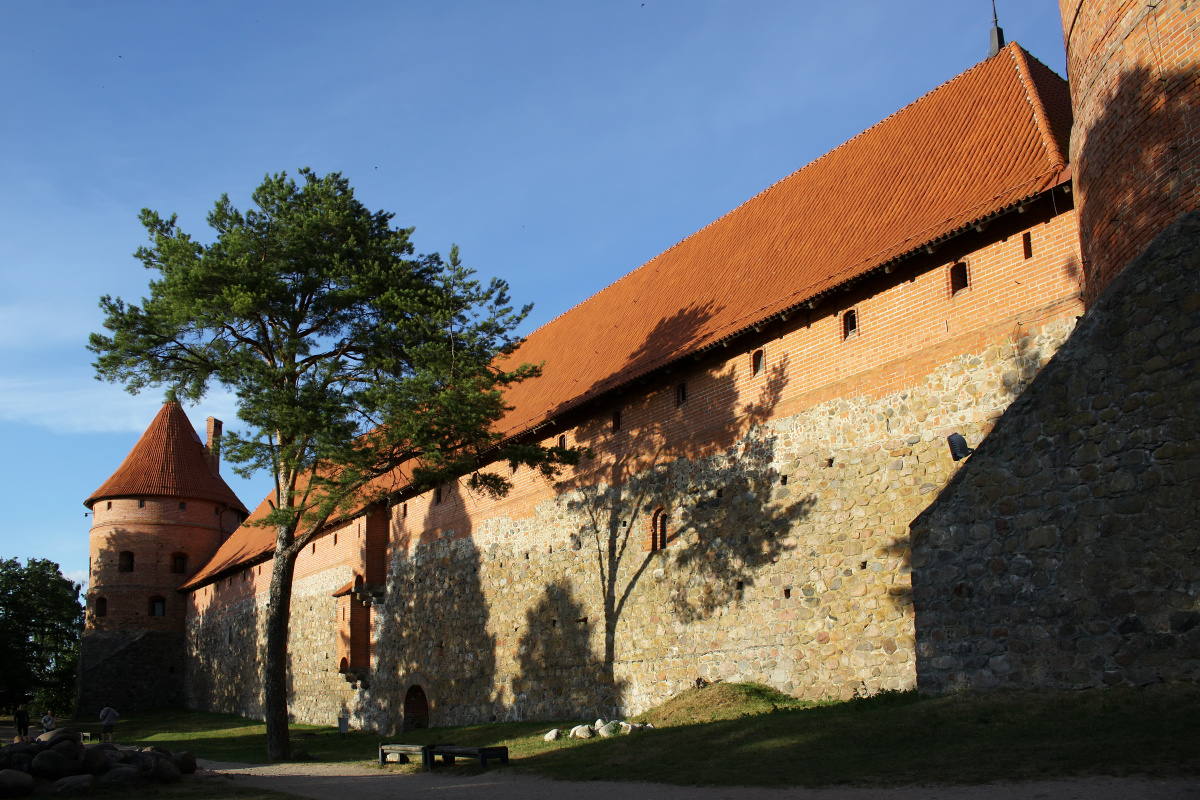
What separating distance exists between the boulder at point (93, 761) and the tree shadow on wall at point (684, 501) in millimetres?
7466

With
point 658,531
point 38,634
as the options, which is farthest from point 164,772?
point 38,634

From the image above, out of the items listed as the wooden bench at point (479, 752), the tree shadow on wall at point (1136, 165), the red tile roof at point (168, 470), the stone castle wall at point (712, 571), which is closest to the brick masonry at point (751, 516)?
the stone castle wall at point (712, 571)

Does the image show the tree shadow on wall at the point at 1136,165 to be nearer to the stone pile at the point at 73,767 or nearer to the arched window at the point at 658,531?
the arched window at the point at 658,531

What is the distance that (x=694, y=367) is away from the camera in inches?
602

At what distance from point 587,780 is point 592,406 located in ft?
26.5

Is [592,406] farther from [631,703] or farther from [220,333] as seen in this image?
[220,333]

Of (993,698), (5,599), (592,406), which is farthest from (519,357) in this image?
(5,599)

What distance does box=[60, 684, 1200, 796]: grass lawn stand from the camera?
6957mm

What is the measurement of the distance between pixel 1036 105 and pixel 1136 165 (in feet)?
14.5

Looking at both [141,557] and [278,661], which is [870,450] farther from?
[141,557]

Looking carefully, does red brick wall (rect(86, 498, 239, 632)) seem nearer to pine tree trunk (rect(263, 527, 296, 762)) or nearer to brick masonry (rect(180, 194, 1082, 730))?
brick masonry (rect(180, 194, 1082, 730))

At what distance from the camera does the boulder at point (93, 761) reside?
9.85 meters

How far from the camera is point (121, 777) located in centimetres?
1001

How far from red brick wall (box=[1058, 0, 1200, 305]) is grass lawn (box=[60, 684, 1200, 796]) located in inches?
154
